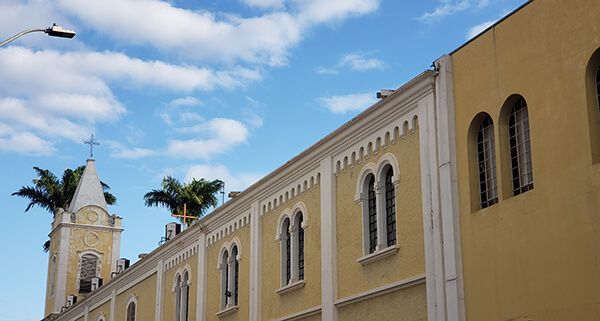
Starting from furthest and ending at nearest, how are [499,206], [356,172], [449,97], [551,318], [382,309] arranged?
[356,172], [382,309], [449,97], [499,206], [551,318]

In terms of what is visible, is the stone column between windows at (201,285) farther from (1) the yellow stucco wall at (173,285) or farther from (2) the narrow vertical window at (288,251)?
(2) the narrow vertical window at (288,251)

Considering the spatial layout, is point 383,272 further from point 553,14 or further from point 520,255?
point 553,14

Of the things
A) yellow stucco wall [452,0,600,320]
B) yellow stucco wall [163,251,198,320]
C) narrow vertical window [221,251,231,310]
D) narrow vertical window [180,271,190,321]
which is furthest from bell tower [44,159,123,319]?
yellow stucco wall [452,0,600,320]

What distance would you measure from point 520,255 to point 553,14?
4.12 meters

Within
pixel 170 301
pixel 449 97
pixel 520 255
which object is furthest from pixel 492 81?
pixel 170 301

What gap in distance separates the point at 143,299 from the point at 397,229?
723 inches

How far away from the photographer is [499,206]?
15430 mm

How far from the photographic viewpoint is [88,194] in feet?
183

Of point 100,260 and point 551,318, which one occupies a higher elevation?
point 100,260

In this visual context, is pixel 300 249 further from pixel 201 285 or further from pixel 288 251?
pixel 201 285

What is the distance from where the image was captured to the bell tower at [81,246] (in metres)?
52.9

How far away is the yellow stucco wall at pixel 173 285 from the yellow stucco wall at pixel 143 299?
1.32 m

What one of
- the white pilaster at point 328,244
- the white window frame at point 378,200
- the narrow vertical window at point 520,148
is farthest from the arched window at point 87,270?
the narrow vertical window at point 520,148

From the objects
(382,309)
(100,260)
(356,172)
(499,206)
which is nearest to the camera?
(499,206)
